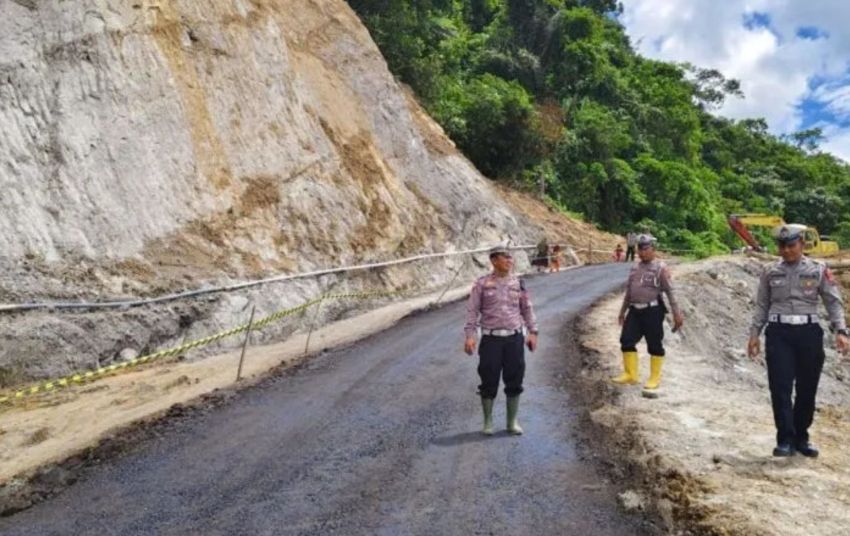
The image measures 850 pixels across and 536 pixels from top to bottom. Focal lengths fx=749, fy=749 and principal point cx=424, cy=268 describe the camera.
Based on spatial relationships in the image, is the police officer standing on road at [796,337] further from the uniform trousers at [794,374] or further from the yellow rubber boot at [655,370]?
the yellow rubber boot at [655,370]

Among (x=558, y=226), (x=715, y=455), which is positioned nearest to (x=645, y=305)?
(x=715, y=455)

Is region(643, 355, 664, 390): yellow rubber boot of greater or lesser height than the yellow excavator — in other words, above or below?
below

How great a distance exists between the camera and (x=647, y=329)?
Answer: 30.8 ft

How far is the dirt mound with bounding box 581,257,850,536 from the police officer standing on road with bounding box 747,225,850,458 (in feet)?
1.00

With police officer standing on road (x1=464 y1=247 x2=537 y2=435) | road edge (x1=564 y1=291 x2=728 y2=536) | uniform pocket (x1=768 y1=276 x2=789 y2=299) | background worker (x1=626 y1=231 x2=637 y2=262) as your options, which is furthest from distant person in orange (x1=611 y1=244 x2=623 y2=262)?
uniform pocket (x1=768 y1=276 x2=789 y2=299)

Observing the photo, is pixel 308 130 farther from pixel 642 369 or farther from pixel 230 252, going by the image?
pixel 642 369

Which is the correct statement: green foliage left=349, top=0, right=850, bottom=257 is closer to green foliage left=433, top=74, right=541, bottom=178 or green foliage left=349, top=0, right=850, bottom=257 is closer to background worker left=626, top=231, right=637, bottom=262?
green foliage left=433, top=74, right=541, bottom=178

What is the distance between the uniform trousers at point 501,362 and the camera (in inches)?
297

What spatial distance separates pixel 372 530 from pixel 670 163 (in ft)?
140

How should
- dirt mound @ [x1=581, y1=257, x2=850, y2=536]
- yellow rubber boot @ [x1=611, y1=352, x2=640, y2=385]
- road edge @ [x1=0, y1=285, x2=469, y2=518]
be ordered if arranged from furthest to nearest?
yellow rubber boot @ [x1=611, y1=352, x2=640, y2=385] < road edge @ [x1=0, y1=285, x2=469, y2=518] < dirt mound @ [x1=581, y1=257, x2=850, y2=536]

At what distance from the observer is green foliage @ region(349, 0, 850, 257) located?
34.3 metres

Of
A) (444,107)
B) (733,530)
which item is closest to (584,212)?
(444,107)

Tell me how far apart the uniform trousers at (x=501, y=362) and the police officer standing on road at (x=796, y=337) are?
2.32 meters

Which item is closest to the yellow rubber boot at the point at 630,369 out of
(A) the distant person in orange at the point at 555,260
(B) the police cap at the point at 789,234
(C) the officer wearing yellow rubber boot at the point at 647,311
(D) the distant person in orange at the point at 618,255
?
(C) the officer wearing yellow rubber boot at the point at 647,311
